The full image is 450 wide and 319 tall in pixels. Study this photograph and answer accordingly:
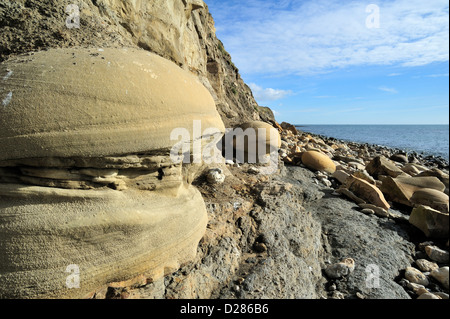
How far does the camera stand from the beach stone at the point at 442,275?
295cm

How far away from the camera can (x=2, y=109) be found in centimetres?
174

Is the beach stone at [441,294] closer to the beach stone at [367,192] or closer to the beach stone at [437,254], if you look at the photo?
the beach stone at [437,254]

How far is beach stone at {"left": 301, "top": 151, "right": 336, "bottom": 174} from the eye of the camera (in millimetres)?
5980

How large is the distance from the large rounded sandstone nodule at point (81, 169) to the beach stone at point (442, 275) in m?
3.02

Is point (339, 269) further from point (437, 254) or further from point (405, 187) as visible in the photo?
point (405, 187)

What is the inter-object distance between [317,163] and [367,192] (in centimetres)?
148

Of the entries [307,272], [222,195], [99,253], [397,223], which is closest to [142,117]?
[99,253]

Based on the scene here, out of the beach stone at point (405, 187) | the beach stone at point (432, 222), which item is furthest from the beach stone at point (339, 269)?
the beach stone at point (405, 187)

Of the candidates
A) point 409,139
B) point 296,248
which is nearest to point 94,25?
point 296,248

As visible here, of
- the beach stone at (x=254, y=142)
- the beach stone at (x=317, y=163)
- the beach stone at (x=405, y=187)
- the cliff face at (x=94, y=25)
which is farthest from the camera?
the beach stone at (x=317, y=163)

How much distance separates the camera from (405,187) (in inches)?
200

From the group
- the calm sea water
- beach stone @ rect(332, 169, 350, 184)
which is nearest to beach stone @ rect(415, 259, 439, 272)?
beach stone @ rect(332, 169, 350, 184)

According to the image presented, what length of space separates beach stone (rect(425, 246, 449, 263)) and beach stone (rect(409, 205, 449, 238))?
0.33 m
